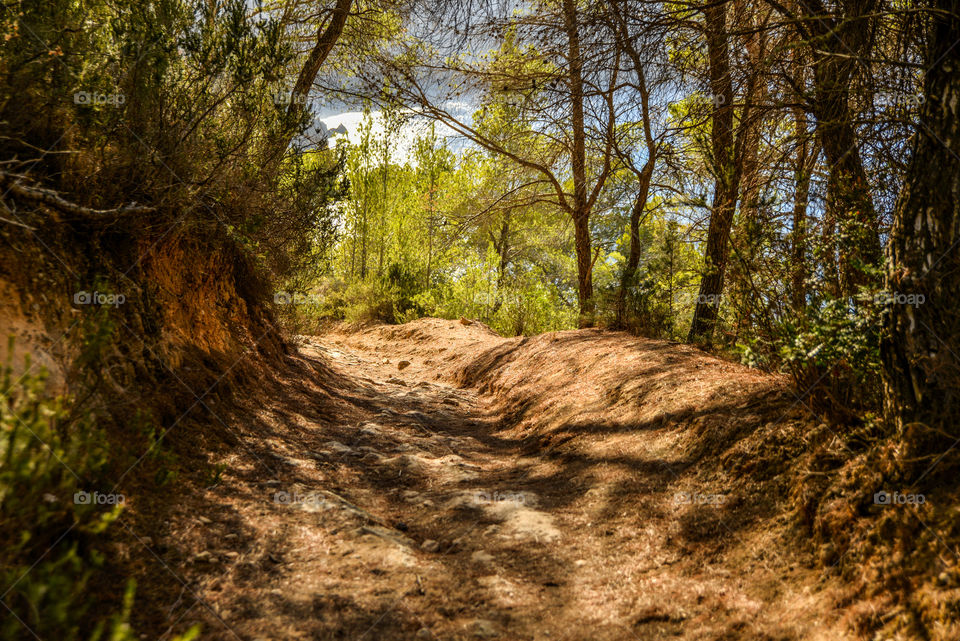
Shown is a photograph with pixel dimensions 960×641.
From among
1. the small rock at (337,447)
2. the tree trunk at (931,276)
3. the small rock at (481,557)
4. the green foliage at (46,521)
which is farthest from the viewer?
the small rock at (337,447)

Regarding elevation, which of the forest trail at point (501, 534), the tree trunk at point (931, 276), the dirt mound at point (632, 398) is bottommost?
the forest trail at point (501, 534)

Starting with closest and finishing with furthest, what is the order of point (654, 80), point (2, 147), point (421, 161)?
point (2, 147) < point (654, 80) < point (421, 161)

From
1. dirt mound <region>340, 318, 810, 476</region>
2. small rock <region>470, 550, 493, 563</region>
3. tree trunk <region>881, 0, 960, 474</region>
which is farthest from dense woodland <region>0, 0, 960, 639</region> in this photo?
small rock <region>470, 550, 493, 563</region>

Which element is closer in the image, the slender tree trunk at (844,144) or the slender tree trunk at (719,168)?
the slender tree trunk at (844,144)

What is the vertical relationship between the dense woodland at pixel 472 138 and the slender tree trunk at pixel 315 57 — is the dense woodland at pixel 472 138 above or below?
below

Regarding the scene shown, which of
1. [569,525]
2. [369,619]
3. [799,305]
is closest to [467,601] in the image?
[369,619]

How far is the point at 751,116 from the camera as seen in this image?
4934 mm

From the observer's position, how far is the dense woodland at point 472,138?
83.7 inches

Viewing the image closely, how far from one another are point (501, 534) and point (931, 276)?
8.34 feet

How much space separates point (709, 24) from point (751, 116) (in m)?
1.02

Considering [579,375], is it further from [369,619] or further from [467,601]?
[369,619]

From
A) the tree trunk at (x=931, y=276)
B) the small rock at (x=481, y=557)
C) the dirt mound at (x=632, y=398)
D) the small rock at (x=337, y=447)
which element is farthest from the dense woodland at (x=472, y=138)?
the small rock at (x=481, y=557)

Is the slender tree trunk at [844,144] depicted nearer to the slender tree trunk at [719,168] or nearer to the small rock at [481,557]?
the slender tree trunk at [719,168]

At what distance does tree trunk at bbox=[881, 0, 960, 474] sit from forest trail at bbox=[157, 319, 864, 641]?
813mm
